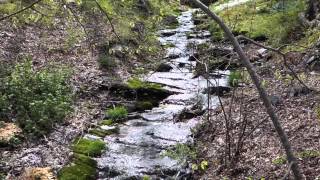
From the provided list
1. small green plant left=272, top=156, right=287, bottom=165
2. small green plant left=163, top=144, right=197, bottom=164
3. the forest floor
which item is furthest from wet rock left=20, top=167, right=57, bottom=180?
small green plant left=272, top=156, right=287, bottom=165

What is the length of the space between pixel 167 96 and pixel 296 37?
430cm

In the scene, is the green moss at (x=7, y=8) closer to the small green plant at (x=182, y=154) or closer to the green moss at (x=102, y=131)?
the green moss at (x=102, y=131)

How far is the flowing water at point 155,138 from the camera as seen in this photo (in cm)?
788

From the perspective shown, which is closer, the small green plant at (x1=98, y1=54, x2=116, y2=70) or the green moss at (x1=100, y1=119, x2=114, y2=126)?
the green moss at (x1=100, y1=119, x2=114, y2=126)

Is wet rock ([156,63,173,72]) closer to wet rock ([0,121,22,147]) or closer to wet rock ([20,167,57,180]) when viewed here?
wet rock ([0,121,22,147])

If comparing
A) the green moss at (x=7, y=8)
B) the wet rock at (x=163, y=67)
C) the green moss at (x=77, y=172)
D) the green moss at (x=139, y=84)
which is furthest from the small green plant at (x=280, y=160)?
the green moss at (x=7, y=8)

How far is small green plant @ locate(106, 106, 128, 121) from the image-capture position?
10234 millimetres

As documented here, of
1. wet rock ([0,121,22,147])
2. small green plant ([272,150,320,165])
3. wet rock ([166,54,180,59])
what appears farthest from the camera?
wet rock ([166,54,180,59])

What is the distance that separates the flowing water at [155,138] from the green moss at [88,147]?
0.48ft

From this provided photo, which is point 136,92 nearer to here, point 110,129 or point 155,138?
point 110,129

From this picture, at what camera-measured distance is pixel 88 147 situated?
8.51 metres

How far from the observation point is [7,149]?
25.6 feet

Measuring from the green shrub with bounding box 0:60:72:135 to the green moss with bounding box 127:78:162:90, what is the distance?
243 centimetres

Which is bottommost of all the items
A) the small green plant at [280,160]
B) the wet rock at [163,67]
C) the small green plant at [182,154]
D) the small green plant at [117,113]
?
the small green plant at [182,154]
